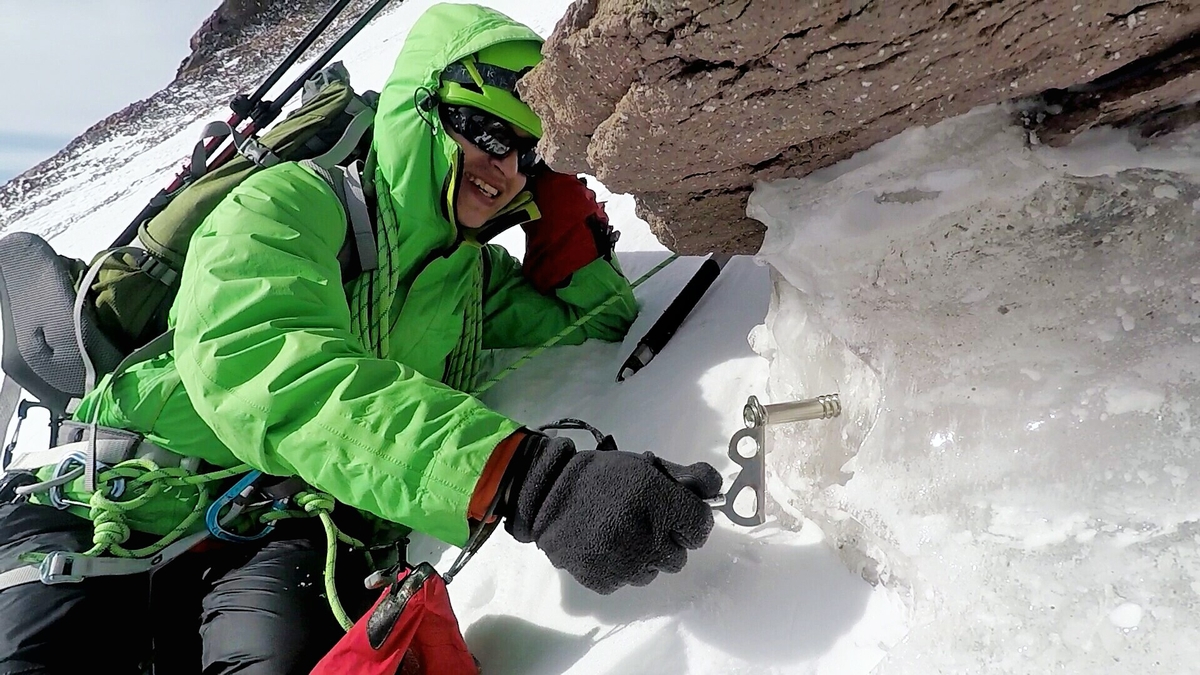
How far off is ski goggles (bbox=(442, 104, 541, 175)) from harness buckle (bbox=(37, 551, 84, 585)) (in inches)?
58.1

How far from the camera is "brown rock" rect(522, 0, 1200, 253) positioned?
2.92 ft

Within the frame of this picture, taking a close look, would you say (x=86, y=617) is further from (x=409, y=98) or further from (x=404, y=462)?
(x=409, y=98)

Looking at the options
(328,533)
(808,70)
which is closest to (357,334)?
(328,533)

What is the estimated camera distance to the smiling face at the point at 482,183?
212cm

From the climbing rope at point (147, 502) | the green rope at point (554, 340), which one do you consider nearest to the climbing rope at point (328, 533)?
the climbing rope at point (147, 502)

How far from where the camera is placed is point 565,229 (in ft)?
8.45

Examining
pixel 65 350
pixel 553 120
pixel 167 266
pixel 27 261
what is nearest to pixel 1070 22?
pixel 553 120

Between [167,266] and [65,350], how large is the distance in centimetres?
35

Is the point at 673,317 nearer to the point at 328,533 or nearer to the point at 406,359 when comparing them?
the point at 406,359

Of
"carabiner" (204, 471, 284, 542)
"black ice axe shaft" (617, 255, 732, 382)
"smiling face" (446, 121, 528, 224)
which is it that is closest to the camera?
"carabiner" (204, 471, 284, 542)

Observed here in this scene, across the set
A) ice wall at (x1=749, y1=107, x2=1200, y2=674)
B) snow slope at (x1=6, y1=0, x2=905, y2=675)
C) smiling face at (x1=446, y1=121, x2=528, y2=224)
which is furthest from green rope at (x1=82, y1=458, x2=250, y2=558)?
ice wall at (x1=749, y1=107, x2=1200, y2=674)

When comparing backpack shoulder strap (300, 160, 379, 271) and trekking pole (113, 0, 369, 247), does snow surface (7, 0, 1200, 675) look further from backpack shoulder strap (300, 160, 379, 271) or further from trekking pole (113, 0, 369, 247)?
trekking pole (113, 0, 369, 247)

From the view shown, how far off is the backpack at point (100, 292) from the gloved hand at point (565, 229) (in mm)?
700

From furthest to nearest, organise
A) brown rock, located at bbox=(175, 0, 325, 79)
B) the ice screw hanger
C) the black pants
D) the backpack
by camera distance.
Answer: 1. brown rock, located at bbox=(175, 0, 325, 79)
2. the backpack
3. the black pants
4. the ice screw hanger
